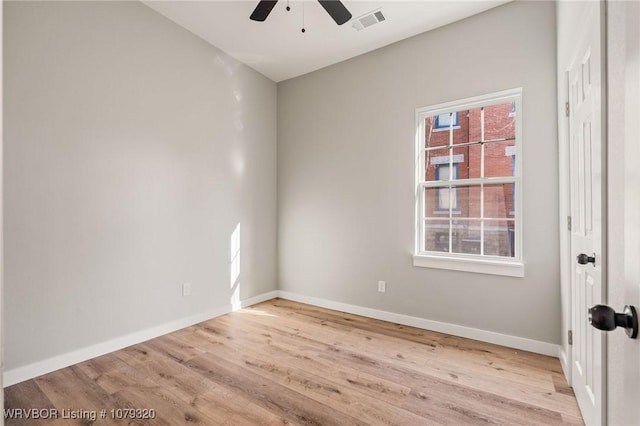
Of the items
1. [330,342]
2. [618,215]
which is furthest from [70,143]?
[618,215]

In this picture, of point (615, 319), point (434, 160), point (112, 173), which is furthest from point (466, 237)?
point (112, 173)

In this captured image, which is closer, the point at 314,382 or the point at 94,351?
the point at 314,382

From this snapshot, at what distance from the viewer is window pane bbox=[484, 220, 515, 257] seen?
→ 2824 millimetres

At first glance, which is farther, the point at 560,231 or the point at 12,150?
the point at 560,231

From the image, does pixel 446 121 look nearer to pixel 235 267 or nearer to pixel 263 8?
pixel 263 8

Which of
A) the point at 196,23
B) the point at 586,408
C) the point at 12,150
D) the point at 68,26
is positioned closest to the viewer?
the point at 586,408

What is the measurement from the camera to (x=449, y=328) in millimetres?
3055

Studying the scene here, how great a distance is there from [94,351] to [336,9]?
3424mm

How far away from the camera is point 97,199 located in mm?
2598

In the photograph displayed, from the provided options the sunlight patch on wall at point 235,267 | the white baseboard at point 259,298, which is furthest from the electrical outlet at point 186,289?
the white baseboard at point 259,298

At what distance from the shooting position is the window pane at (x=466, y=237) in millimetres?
3000

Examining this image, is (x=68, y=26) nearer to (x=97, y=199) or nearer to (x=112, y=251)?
(x=97, y=199)

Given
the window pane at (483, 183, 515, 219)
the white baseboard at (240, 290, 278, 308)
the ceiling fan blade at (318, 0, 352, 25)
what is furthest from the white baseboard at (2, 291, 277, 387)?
the ceiling fan blade at (318, 0, 352, 25)

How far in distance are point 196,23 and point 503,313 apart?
13.4 ft
